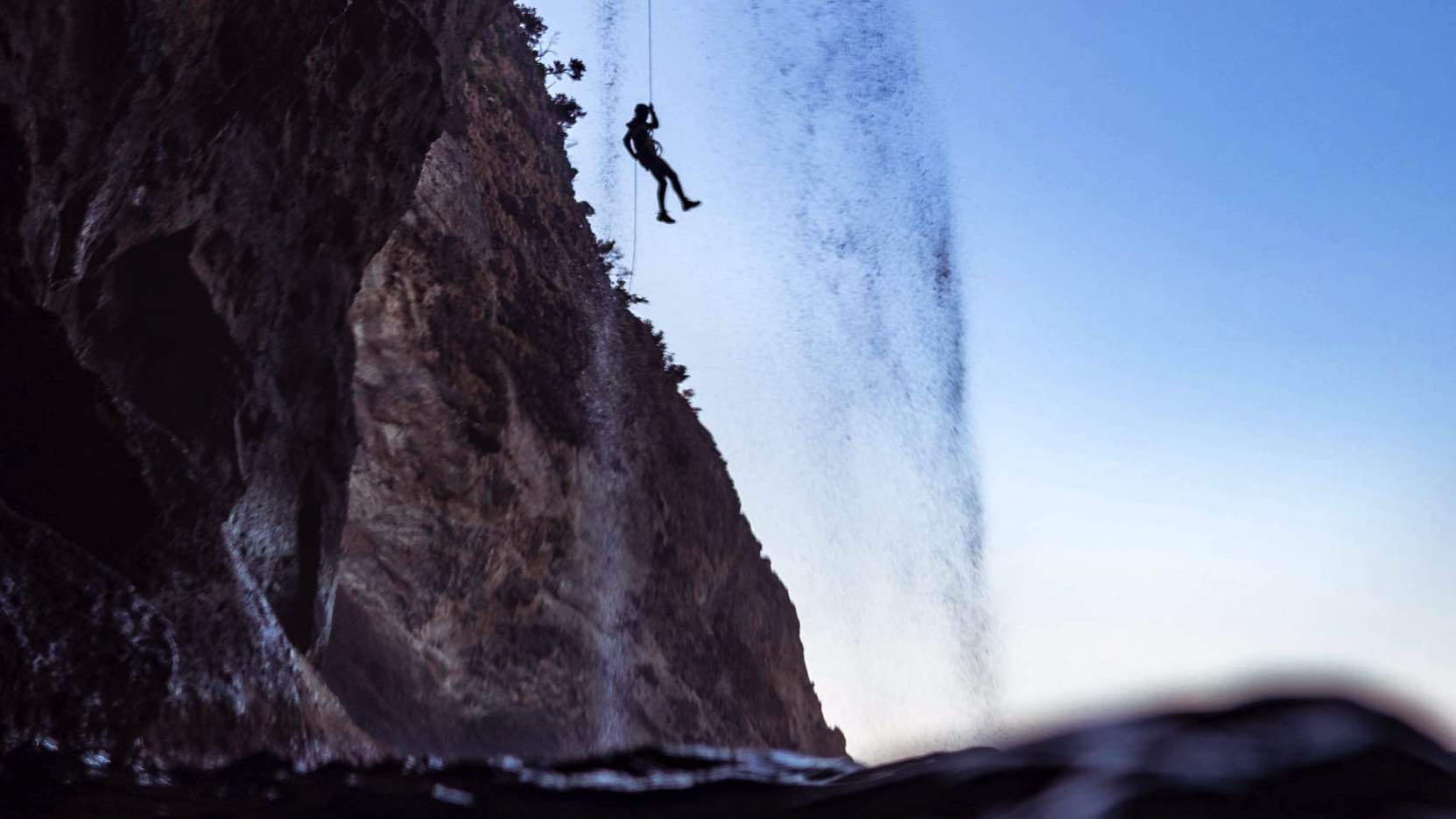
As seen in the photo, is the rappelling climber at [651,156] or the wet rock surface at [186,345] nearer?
the wet rock surface at [186,345]

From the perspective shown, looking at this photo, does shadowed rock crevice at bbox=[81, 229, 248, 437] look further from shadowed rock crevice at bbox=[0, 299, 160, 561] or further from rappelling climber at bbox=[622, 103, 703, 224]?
→ rappelling climber at bbox=[622, 103, 703, 224]

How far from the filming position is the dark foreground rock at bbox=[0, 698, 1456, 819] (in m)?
2.07

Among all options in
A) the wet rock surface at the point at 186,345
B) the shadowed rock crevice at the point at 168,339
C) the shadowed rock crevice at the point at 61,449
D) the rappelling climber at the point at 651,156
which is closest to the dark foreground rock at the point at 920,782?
the wet rock surface at the point at 186,345

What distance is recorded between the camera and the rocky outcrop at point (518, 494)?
47.2 ft

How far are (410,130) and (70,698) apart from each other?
7110mm

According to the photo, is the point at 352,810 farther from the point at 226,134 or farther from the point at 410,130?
the point at 410,130

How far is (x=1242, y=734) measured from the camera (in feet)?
7.29

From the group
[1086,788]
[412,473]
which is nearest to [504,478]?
[412,473]

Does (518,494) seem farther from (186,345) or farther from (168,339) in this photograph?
(168,339)

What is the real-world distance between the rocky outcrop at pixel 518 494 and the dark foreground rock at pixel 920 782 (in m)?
8.99

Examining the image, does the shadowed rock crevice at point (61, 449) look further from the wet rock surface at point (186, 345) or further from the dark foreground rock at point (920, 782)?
the dark foreground rock at point (920, 782)

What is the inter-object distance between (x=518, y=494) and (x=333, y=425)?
4869 mm

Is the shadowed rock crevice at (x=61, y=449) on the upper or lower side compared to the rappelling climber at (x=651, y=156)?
lower

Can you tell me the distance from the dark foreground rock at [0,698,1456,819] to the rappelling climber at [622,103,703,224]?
29.3 feet
